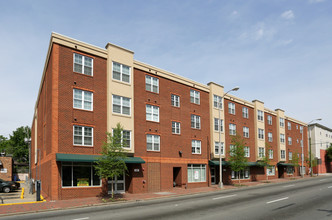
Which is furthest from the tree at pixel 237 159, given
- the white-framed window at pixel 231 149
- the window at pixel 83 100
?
the window at pixel 83 100

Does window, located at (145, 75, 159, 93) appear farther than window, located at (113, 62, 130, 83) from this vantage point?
Yes

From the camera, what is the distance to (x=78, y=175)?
24062mm

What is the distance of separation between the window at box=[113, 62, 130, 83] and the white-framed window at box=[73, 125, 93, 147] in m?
5.87

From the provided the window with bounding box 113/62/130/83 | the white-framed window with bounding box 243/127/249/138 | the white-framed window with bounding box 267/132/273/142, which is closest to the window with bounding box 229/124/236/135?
the white-framed window with bounding box 243/127/249/138

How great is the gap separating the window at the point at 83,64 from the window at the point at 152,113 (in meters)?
7.60

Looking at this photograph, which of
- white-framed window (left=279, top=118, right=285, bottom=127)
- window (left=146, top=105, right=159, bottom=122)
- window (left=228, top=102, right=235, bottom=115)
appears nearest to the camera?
window (left=146, top=105, right=159, bottom=122)

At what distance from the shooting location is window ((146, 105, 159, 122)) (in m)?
30.9

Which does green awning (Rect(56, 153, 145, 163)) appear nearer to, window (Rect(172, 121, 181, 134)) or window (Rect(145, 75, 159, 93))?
window (Rect(145, 75, 159, 93))

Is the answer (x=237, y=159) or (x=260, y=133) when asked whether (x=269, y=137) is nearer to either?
(x=260, y=133)

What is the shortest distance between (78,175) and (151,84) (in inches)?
498

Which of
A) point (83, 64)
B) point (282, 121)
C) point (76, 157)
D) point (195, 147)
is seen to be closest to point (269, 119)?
point (282, 121)

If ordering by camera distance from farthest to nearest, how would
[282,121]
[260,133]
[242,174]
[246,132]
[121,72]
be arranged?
[282,121]
[260,133]
[246,132]
[242,174]
[121,72]

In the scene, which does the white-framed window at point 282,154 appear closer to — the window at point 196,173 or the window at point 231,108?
the window at point 231,108

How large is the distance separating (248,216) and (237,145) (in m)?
24.1
